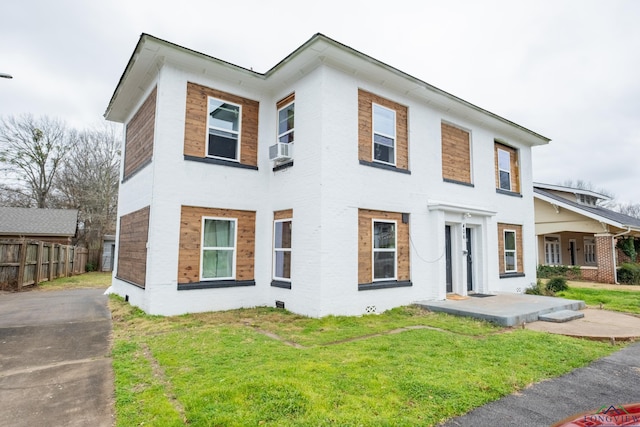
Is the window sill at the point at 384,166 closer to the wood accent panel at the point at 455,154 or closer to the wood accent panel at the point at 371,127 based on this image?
the wood accent panel at the point at 371,127

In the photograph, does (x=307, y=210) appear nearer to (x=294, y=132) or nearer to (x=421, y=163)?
(x=294, y=132)

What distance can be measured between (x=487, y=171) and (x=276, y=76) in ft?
28.4

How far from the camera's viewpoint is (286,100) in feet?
33.9

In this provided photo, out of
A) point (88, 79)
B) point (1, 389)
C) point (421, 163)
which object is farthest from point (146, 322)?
point (88, 79)

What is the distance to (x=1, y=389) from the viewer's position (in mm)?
4320

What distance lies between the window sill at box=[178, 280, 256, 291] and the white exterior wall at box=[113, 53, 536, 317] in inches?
4.5

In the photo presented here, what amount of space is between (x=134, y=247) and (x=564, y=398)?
35.3 ft

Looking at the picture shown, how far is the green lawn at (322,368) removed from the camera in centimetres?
350

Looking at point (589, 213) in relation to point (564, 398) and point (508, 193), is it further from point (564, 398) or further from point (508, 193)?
point (564, 398)

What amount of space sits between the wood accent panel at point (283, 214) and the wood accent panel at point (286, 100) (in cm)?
326

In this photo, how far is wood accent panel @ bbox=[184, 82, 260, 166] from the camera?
935cm

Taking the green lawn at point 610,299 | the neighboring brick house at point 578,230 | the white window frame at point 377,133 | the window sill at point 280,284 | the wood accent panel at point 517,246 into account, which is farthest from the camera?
the neighboring brick house at point 578,230

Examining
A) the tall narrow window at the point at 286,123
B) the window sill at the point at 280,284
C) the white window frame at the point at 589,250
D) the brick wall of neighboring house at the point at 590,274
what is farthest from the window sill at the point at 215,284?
the white window frame at the point at 589,250

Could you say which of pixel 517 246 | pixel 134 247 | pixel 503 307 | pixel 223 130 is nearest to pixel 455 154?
pixel 517 246
